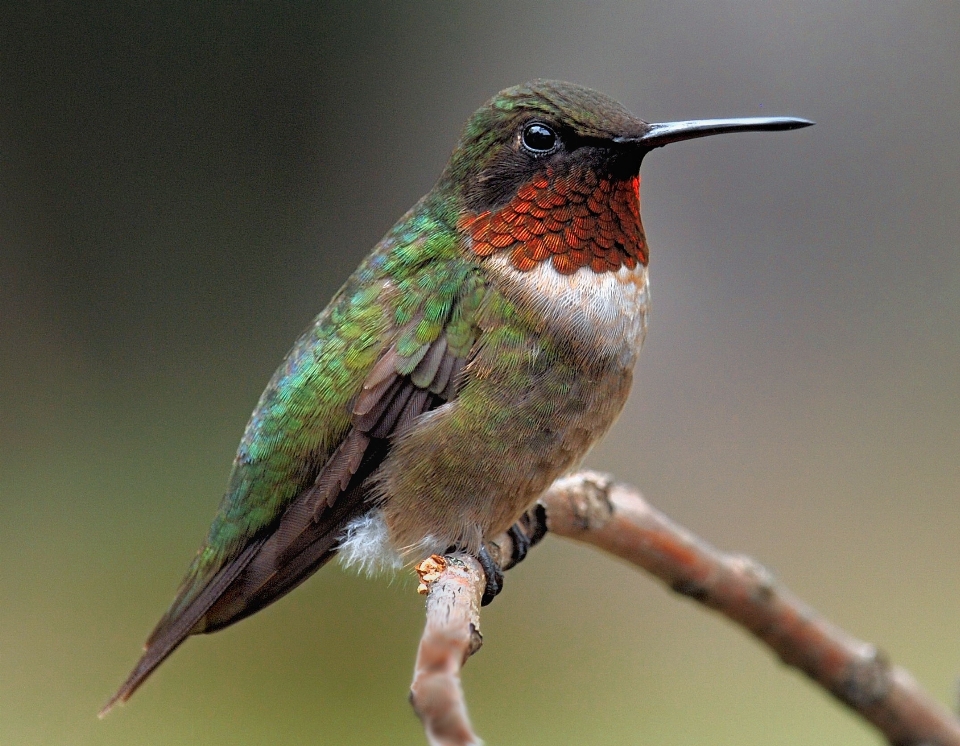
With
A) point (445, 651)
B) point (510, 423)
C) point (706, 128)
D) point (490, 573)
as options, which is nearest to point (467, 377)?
point (510, 423)

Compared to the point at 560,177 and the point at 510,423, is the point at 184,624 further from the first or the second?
the point at 560,177

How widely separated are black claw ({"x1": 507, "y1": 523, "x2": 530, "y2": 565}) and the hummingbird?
25cm

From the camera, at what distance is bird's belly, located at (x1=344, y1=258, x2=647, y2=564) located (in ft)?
5.82

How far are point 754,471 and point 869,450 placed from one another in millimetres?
540

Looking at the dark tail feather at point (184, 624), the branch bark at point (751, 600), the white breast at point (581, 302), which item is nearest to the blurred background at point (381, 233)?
the branch bark at point (751, 600)

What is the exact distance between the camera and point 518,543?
7.03ft

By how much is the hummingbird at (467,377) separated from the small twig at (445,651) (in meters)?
0.34

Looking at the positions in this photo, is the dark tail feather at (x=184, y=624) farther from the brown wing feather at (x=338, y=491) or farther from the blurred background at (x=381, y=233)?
the blurred background at (x=381, y=233)

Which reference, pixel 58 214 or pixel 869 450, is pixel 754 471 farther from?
pixel 58 214

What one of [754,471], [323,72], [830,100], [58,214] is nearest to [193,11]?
[323,72]

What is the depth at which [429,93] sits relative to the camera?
5.30 m

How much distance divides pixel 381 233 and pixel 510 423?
3821 millimetres

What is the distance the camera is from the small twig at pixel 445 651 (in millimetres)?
879

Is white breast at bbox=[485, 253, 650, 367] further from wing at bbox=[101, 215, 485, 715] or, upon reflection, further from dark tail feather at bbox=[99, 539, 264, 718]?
dark tail feather at bbox=[99, 539, 264, 718]
